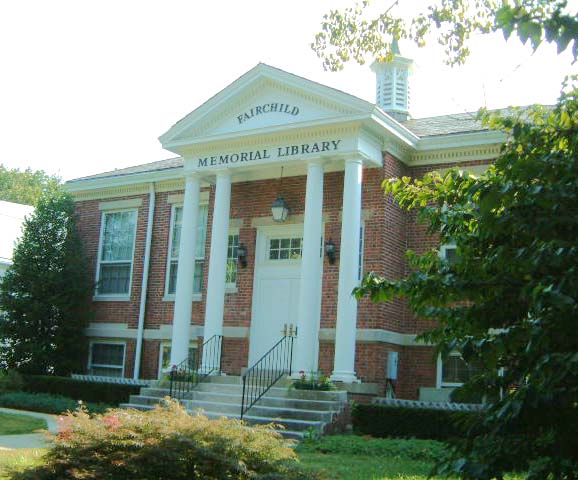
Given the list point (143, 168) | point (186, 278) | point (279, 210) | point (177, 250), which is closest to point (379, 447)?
point (279, 210)

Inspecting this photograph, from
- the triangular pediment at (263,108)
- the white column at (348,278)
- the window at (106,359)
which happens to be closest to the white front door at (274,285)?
the white column at (348,278)

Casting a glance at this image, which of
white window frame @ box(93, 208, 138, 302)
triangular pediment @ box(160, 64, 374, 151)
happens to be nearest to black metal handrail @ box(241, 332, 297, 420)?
triangular pediment @ box(160, 64, 374, 151)

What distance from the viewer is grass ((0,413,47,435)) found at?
13143 millimetres

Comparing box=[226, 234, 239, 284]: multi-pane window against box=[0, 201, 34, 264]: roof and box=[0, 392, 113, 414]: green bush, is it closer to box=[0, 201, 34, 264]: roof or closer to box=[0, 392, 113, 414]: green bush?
box=[0, 392, 113, 414]: green bush

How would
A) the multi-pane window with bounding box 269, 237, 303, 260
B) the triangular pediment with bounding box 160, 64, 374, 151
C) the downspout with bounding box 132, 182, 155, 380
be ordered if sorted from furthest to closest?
the downspout with bounding box 132, 182, 155, 380, the multi-pane window with bounding box 269, 237, 303, 260, the triangular pediment with bounding box 160, 64, 374, 151

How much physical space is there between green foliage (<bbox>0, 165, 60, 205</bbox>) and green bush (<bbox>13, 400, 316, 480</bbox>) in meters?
49.1

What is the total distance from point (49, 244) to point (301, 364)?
9.34 meters

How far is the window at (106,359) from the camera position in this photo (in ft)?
65.9

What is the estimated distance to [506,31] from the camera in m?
3.15

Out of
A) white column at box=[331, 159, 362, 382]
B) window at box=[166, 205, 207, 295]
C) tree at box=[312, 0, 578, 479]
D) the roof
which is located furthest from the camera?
the roof

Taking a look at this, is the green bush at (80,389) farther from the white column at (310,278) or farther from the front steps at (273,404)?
the white column at (310,278)

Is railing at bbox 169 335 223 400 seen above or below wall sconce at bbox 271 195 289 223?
below

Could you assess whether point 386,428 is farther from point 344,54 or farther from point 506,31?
point 506,31

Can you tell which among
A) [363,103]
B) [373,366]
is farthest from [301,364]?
[363,103]
